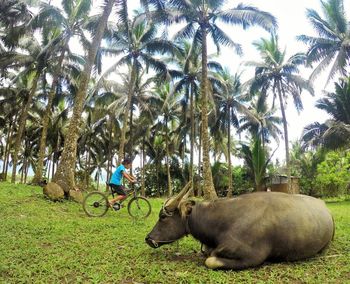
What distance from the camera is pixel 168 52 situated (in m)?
26.4

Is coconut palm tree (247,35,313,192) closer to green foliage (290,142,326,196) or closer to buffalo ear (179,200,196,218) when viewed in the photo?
green foliage (290,142,326,196)

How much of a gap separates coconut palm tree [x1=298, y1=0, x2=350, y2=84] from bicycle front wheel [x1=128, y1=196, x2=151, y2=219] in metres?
19.8

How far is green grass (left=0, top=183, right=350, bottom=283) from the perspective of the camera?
4980mm

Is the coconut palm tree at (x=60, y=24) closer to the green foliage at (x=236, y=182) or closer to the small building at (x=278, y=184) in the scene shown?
the small building at (x=278, y=184)

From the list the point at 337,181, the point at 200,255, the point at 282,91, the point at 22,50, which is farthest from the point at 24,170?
the point at 200,255

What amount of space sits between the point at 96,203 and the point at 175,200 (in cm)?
550

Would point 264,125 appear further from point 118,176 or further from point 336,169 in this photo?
point 118,176

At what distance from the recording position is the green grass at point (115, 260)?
16.3 ft

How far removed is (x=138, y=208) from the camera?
11.3 metres

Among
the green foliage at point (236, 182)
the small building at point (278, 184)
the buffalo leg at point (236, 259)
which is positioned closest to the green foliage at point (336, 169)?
the small building at point (278, 184)

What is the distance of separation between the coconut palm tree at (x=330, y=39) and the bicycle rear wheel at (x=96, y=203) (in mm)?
20680

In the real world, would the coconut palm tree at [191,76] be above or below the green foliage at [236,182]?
above

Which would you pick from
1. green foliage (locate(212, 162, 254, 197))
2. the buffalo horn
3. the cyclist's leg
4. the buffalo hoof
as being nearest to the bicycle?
the cyclist's leg

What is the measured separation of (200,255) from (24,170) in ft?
155
